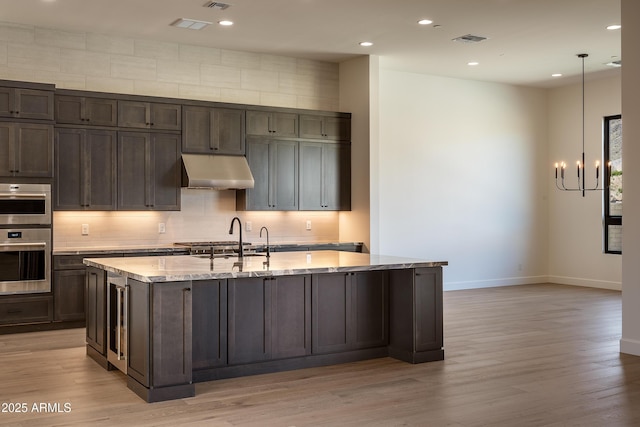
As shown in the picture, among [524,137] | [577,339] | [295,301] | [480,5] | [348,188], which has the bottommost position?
[577,339]

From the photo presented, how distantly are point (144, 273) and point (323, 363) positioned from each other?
173cm

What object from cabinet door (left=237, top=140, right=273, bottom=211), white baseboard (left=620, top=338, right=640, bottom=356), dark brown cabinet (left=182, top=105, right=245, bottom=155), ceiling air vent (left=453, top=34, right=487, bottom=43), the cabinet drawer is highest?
ceiling air vent (left=453, top=34, right=487, bottom=43)

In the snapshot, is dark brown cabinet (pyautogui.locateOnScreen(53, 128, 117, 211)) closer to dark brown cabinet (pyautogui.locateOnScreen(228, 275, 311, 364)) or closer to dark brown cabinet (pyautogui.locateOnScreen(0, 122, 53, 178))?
dark brown cabinet (pyautogui.locateOnScreen(0, 122, 53, 178))

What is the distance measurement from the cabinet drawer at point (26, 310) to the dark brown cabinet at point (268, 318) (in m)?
3.06

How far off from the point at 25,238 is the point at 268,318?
10.8 feet

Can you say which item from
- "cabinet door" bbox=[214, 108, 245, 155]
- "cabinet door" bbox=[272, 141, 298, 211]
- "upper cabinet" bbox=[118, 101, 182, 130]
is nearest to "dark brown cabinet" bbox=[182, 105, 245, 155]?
"cabinet door" bbox=[214, 108, 245, 155]

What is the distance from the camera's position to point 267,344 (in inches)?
210

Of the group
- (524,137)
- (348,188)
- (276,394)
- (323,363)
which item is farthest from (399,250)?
(276,394)

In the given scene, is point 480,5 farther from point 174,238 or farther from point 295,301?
point 174,238

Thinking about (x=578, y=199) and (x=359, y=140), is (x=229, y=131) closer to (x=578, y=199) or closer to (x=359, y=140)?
(x=359, y=140)

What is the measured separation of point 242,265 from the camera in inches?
206

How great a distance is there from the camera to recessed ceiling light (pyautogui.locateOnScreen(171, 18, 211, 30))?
7.47 meters

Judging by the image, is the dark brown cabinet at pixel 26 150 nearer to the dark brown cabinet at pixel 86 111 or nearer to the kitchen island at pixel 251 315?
the dark brown cabinet at pixel 86 111

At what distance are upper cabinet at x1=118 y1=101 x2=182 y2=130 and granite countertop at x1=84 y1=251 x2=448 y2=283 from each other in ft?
8.40
